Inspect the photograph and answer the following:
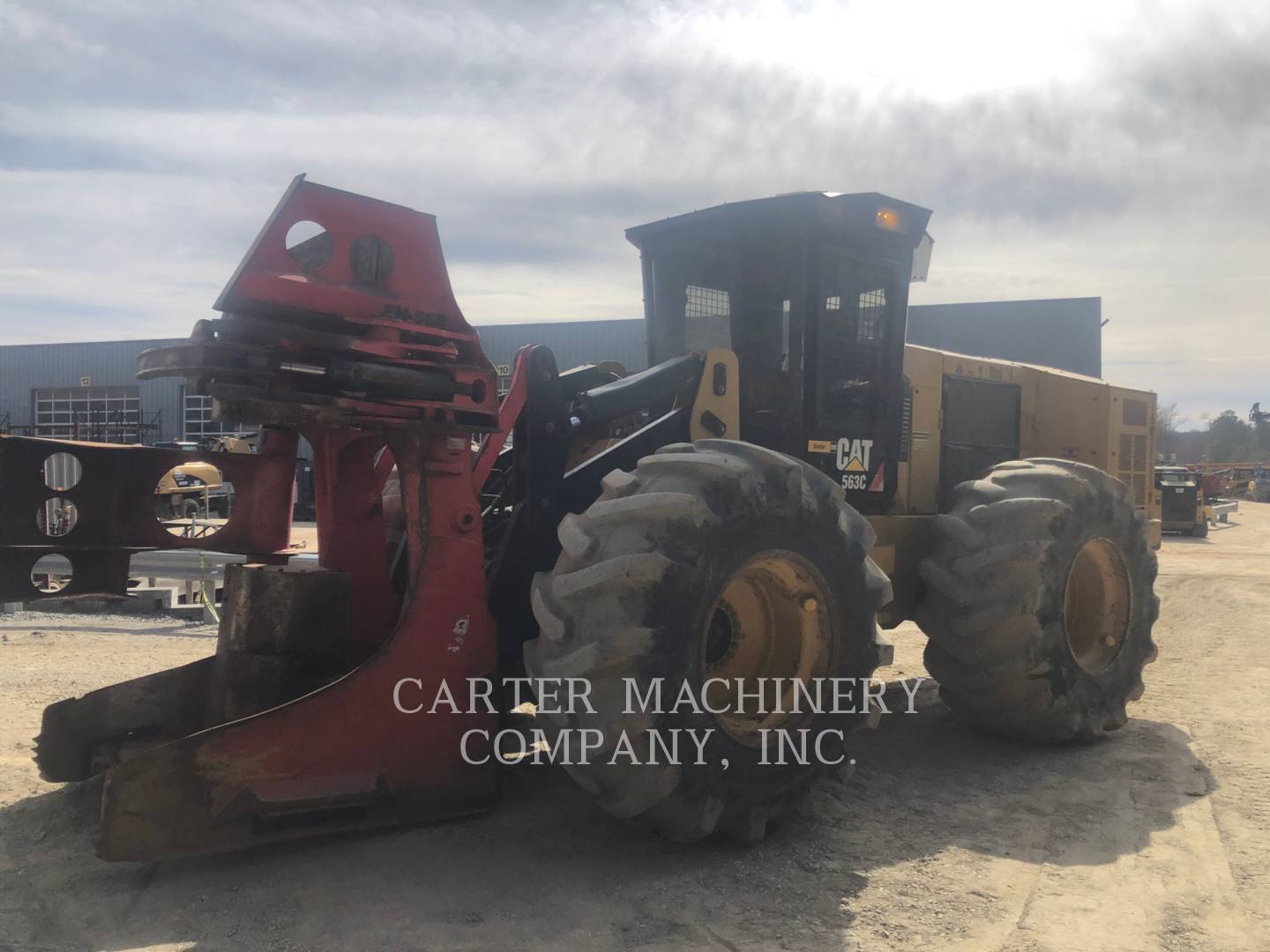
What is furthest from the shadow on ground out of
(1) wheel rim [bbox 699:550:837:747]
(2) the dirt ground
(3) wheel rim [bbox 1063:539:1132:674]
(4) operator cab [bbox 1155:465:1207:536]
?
(4) operator cab [bbox 1155:465:1207:536]

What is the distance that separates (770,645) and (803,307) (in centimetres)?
179

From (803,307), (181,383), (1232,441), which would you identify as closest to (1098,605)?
(803,307)

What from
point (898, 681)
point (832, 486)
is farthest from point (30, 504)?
point (898, 681)

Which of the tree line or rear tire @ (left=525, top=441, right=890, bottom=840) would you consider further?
the tree line

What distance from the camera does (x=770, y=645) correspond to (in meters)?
4.23

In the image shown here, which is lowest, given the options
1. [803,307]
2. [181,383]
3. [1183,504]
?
[1183,504]

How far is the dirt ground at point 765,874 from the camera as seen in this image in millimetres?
3139

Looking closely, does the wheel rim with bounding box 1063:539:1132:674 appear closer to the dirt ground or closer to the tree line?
the dirt ground

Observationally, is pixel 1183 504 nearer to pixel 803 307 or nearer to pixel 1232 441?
pixel 803 307

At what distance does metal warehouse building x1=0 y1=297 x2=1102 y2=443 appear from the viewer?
109ft

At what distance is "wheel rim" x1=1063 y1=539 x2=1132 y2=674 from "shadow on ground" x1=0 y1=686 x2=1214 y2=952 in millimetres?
1061

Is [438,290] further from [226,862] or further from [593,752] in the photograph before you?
[226,862]

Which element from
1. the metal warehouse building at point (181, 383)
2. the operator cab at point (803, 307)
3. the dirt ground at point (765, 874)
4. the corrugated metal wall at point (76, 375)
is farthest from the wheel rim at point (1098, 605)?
the corrugated metal wall at point (76, 375)

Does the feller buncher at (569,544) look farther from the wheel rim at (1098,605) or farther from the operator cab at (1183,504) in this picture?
the operator cab at (1183,504)
